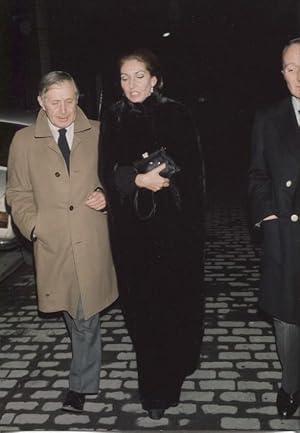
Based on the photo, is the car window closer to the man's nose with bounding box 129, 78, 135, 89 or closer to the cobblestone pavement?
the cobblestone pavement

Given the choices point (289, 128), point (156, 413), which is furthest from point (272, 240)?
point (156, 413)

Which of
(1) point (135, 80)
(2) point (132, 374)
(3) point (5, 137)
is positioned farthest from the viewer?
(3) point (5, 137)

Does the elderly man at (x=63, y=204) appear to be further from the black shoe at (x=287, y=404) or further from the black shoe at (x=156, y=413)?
the black shoe at (x=287, y=404)

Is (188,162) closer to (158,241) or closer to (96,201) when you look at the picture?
(158,241)

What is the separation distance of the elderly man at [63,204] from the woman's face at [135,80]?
370mm

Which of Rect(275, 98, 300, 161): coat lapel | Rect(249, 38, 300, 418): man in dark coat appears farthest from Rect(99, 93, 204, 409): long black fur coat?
Rect(275, 98, 300, 161): coat lapel

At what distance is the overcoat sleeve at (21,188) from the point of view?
3.54m

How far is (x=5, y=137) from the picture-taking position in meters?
7.86

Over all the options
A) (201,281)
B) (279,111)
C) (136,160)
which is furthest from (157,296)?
(279,111)

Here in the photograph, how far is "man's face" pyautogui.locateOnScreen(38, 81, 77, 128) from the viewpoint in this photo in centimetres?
334

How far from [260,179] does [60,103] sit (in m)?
1.26

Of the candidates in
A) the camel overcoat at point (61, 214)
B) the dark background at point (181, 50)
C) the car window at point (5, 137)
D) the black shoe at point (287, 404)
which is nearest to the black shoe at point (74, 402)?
the camel overcoat at point (61, 214)

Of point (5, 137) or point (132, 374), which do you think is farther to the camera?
point (5, 137)

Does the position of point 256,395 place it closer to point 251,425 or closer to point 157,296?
point 251,425
